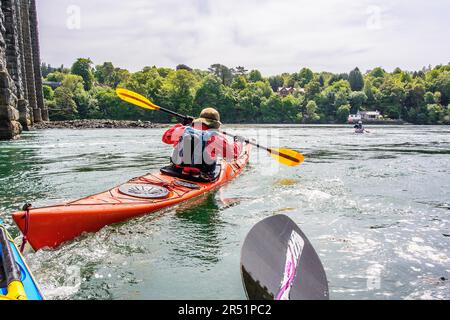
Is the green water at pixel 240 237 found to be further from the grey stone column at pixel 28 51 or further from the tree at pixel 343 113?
the tree at pixel 343 113

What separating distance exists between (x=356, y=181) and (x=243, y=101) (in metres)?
78.2

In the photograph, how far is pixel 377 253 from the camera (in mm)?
4438

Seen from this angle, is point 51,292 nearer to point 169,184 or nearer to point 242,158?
point 169,184

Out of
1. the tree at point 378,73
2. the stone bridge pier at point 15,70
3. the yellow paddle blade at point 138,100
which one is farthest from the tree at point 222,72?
the yellow paddle blade at point 138,100

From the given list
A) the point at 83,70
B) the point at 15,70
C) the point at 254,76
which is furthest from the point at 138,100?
the point at 254,76

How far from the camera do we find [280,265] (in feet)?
9.55

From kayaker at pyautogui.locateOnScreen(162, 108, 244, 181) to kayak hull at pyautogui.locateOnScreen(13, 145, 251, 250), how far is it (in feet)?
1.72

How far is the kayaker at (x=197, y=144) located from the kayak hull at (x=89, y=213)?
1.72 feet

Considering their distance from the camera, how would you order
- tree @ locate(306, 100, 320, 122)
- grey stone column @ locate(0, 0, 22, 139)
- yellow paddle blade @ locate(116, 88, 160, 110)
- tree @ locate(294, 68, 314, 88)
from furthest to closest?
tree @ locate(294, 68, 314, 88) → tree @ locate(306, 100, 320, 122) → grey stone column @ locate(0, 0, 22, 139) → yellow paddle blade @ locate(116, 88, 160, 110)

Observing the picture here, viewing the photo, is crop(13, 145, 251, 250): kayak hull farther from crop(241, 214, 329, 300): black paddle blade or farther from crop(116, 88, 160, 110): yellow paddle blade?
crop(116, 88, 160, 110): yellow paddle blade

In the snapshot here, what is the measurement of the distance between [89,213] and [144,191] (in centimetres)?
128

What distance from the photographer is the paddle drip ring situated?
5.66 m

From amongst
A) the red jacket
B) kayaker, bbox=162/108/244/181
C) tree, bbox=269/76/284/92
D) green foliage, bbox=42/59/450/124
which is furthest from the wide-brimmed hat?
tree, bbox=269/76/284/92

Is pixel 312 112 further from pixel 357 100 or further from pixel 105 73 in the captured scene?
pixel 105 73
